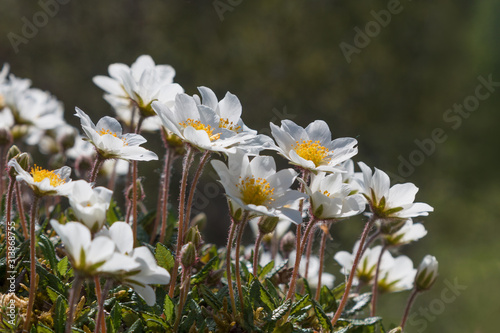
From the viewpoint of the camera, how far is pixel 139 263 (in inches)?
33.5

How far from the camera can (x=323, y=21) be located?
6023mm

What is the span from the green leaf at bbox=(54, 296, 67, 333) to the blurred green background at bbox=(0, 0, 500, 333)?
4307mm

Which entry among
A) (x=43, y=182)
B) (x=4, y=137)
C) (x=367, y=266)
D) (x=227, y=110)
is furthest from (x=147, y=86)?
(x=367, y=266)

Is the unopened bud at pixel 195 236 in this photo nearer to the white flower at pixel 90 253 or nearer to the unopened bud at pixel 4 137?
the white flower at pixel 90 253

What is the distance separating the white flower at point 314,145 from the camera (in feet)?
3.64

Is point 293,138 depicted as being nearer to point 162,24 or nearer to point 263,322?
point 263,322

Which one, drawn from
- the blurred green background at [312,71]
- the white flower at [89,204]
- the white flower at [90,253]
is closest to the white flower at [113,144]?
the white flower at [89,204]

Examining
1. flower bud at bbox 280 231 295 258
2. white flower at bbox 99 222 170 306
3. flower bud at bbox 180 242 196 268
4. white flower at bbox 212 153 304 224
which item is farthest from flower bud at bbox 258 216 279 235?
flower bud at bbox 280 231 295 258

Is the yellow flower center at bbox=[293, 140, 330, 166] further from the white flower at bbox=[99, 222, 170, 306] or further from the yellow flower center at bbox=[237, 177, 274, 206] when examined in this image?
the white flower at bbox=[99, 222, 170, 306]

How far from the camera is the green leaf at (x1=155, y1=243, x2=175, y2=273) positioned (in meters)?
1.15

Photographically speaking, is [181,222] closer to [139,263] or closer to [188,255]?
[188,255]

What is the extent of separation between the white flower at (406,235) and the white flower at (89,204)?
0.77 m

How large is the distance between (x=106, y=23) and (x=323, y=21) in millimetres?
2173

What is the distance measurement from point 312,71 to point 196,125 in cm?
497
